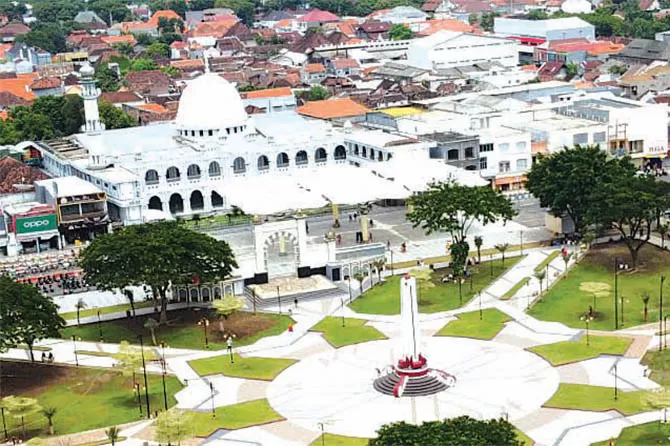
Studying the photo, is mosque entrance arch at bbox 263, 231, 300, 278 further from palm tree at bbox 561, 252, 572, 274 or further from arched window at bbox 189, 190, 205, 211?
arched window at bbox 189, 190, 205, 211

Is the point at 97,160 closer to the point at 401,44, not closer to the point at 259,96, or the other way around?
the point at 259,96

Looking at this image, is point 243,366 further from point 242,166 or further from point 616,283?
point 242,166

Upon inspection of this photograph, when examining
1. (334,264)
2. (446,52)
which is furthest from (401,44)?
(334,264)

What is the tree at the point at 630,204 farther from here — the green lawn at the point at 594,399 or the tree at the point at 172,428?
the tree at the point at 172,428

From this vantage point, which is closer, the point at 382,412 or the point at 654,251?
the point at 382,412

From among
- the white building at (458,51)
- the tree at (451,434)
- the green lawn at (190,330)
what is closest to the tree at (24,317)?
the green lawn at (190,330)

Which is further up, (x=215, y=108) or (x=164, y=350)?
(x=215, y=108)

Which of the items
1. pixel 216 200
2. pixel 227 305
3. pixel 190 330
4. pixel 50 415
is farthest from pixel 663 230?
pixel 50 415
